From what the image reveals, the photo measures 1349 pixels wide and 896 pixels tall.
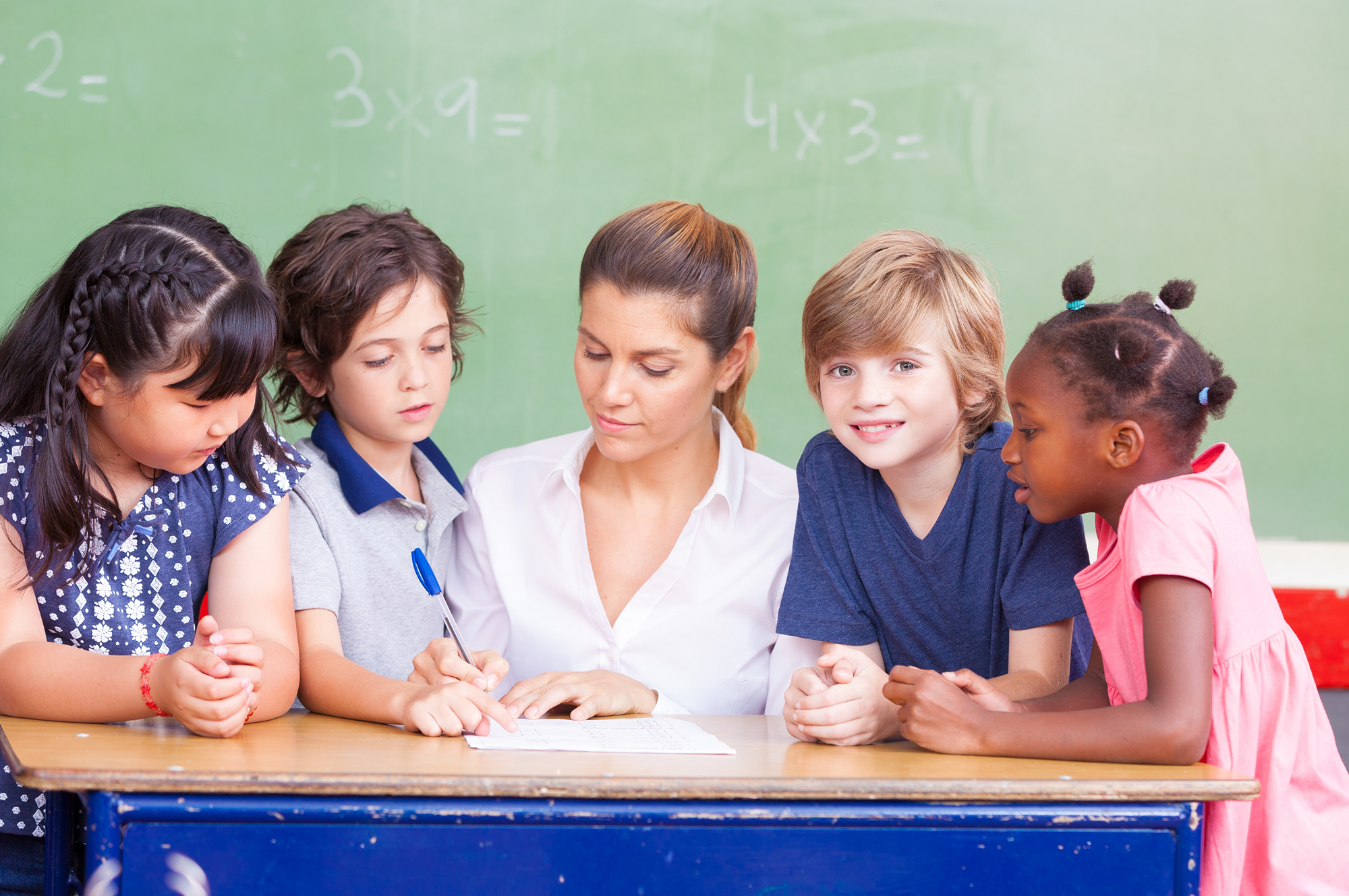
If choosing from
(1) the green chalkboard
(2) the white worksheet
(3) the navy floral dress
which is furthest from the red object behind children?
(3) the navy floral dress

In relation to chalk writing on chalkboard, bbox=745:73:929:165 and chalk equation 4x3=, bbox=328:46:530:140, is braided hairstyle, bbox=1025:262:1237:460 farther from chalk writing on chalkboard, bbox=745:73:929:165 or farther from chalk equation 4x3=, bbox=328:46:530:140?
chalk equation 4x3=, bbox=328:46:530:140

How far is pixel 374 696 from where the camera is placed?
3.83ft

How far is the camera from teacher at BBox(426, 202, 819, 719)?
151 cm

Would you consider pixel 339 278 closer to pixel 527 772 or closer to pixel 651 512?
pixel 651 512

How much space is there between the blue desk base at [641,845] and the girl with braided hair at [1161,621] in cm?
11

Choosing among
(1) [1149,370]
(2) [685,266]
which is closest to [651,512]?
(2) [685,266]

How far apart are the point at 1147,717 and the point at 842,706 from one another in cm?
29

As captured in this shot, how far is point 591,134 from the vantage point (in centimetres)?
237

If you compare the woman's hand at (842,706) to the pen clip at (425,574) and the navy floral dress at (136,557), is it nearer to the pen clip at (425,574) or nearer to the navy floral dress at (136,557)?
the pen clip at (425,574)

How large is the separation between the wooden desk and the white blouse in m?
0.58

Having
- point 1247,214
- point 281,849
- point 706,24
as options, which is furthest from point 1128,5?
point 281,849

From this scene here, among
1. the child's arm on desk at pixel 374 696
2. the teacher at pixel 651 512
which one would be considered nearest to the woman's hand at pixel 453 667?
the child's arm on desk at pixel 374 696

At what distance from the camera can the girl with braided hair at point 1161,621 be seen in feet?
3.33

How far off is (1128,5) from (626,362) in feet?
5.39
